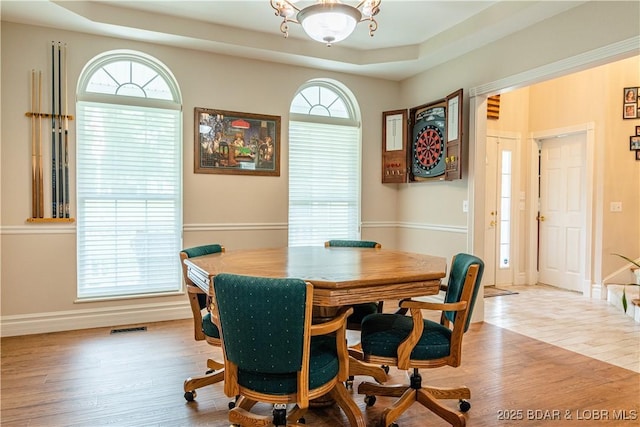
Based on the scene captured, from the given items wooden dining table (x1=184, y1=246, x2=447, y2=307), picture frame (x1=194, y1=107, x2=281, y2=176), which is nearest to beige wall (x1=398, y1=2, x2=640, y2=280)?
picture frame (x1=194, y1=107, x2=281, y2=176)

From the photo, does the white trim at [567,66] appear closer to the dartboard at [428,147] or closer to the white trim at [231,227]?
the dartboard at [428,147]

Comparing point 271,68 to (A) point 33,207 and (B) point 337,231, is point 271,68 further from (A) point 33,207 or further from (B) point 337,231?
(A) point 33,207

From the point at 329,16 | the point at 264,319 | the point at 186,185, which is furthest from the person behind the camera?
the point at 186,185

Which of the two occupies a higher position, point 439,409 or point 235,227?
point 235,227

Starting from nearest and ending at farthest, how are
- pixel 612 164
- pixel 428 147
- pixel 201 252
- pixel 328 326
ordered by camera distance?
pixel 328 326 → pixel 201 252 → pixel 428 147 → pixel 612 164

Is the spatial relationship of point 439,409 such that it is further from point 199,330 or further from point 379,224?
point 379,224

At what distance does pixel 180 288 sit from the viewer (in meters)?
4.11

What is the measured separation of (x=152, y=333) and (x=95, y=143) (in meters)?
1.81

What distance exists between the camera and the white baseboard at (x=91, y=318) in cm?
353

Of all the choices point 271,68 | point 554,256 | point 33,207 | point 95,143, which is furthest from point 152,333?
point 554,256

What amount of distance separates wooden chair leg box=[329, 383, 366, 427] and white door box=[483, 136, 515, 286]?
405cm

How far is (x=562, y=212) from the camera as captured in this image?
5.55 meters

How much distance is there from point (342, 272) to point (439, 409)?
2.98ft

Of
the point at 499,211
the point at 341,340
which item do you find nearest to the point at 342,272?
the point at 341,340
